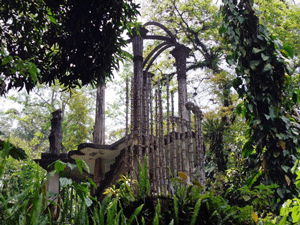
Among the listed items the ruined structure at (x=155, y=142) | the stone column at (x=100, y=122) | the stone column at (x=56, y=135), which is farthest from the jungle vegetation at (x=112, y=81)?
the stone column at (x=100, y=122)

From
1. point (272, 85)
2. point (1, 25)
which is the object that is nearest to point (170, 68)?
point (1, 25)

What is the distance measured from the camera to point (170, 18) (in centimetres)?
1686

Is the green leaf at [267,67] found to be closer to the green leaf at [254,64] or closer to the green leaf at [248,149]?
the green leaf at [254,64]

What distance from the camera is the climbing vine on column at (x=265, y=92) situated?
3.61 m

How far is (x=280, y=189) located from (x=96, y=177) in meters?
4.85

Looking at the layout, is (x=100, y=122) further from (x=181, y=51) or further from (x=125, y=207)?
(x=125, y=207)

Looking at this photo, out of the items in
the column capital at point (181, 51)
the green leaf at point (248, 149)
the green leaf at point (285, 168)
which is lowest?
the green leaf at point (285, 168)

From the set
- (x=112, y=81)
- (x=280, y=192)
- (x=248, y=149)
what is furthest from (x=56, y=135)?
(x=280, y=192)

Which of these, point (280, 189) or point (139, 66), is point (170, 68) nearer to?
point (139, 66)

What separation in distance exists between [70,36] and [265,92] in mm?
2964

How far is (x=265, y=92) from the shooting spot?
12.6 ft

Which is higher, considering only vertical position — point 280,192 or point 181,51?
point 181,51

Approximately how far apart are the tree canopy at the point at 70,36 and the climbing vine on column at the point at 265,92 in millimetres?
1787

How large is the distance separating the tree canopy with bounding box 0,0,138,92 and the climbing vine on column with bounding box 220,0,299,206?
1.79 metres
